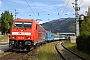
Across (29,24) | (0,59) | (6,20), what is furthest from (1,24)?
(0,59)

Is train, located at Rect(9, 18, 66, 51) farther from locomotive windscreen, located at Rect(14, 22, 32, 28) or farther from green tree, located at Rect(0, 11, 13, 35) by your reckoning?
green tree, located at Rect(0, 11, 13, 35)

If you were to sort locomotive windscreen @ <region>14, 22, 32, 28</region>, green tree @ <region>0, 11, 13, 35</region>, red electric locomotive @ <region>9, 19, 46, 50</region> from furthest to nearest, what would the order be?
green tree @ <region>0, 11, 13, 35</region> → locomotive windscreen @ <region>14, 22, 32, 28</region> → red electric locomotive @ <region>9, 19, 46, 50</region>

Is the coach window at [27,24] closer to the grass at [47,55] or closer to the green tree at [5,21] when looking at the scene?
the grass at [47,55]

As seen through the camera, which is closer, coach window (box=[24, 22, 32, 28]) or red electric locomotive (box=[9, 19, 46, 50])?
red electric locomotive (box=[9, 19, 46, 50])

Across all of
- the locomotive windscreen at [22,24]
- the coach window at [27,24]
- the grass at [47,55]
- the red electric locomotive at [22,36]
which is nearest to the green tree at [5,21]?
the grass at [47,55]

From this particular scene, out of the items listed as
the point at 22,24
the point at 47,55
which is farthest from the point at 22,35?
the point at 47,55

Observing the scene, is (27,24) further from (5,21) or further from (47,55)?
(5,21)

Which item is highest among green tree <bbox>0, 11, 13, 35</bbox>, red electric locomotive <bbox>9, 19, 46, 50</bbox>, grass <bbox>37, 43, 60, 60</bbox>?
green tree <bbox>0, 11, 13, 35</bbox>

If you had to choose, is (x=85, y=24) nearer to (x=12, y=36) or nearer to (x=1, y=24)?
(x=12, y=36)

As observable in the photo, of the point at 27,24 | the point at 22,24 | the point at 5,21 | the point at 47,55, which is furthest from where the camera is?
the point at 5,21

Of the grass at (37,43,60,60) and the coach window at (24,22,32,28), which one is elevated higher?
the coach window at (24,22,32,28)

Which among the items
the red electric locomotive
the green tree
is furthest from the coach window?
the green tree

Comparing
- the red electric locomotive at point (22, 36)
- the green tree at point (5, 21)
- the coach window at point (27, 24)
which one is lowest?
the red electric locomotive at point (22, 36)

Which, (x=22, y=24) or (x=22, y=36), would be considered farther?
(x=22, y=24)
